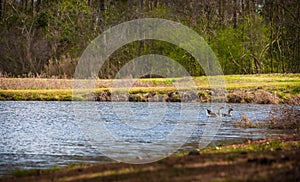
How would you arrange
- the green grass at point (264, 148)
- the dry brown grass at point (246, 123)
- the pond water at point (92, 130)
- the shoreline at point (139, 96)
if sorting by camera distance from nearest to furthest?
the green grass at point (264, 148), the pond water at point (92, 130), the dry brown grass at point (246, 123), the shoreline at point (139, 96)

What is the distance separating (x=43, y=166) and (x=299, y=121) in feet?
36.3

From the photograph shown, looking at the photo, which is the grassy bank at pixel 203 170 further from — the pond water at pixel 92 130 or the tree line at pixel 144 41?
the tree line at pixel 144 41

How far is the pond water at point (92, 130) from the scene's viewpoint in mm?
16953

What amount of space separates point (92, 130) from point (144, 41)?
32.2 m

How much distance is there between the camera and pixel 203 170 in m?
11.1

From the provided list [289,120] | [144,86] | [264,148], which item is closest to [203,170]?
[264,148]

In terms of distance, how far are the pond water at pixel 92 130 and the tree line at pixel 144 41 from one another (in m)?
16.7

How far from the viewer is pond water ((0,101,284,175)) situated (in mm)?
16953

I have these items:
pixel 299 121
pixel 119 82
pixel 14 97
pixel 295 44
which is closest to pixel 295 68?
pixel 295 44

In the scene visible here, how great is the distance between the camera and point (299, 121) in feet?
75.5

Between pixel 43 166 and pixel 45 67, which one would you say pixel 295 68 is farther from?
pixel 43 166

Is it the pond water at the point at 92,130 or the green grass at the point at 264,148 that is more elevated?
the green grass at the point at 264,148

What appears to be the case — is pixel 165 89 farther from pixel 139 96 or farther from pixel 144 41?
pixel 144 41

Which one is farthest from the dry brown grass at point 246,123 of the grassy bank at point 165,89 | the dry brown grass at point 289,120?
the grassy bank at point 165,89
